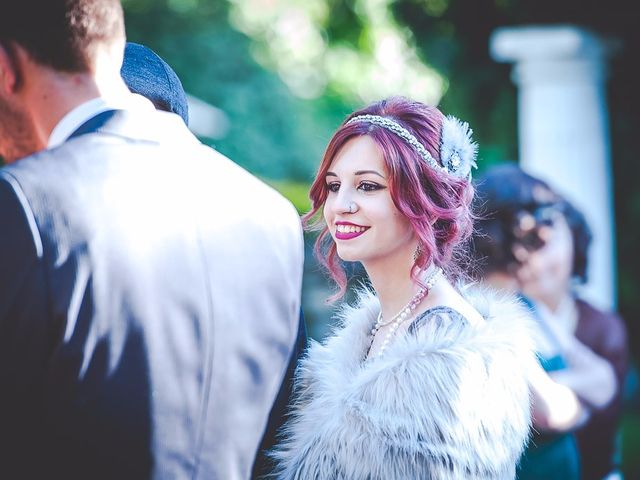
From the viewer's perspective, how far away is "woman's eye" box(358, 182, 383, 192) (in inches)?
87.4

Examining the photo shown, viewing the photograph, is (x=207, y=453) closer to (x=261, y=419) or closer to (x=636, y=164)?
(x=261, y=419)

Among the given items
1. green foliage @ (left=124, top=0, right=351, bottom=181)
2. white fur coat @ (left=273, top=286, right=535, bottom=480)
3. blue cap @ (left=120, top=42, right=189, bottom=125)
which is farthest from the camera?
green foliage @ (left=124, top=0, right=351, bottom=181)

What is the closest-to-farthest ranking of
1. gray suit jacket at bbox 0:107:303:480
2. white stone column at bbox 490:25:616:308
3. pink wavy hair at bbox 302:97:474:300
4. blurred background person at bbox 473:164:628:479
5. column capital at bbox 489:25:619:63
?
gray suit jacket at bbox 0:107:303:480, pink wavy hair at bbox 302:97:474:300, blurred background person at bbox 473:164:628:479, column capital at bbox 489:25:619:63, white stone column at bbox 490:25:616:308

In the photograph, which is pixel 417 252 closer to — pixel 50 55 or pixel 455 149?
pixel 455 149

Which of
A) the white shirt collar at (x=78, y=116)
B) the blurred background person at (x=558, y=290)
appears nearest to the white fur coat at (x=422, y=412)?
the white shirt collar at (x=78, y=116)

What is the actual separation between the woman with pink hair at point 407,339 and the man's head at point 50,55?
783 millimetres

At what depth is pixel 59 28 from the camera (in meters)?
1.67

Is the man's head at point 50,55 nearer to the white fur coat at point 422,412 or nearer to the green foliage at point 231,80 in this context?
the white fur coat at point 422,412

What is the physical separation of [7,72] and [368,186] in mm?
972

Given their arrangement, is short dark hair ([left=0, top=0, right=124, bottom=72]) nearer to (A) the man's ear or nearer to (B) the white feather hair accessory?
(A) the man's ear

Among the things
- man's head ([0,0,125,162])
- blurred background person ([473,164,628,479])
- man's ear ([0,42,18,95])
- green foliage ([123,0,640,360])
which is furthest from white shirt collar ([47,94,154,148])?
green foliage ([123,0,640,360])

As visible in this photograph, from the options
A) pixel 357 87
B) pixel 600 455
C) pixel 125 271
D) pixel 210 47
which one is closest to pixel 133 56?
pixel 125 271

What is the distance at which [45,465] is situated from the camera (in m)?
1.49

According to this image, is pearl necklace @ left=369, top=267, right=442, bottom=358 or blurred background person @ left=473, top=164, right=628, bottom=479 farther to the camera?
blurred background person @ left=473, top=164, right=628, bottom=479
